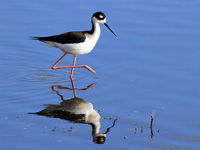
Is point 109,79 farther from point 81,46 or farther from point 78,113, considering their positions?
point 78,113

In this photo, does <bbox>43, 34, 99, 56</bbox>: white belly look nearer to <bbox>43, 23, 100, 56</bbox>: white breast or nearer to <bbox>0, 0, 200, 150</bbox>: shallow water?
<bbox>43, 23, 100, 56</bbox>: white breast

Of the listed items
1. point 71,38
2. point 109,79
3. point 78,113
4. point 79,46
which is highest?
point 71,38

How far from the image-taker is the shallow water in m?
6.88

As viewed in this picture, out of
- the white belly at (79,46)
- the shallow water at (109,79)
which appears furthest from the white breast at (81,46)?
the shallow water at (109,79)

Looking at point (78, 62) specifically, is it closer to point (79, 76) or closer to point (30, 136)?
point (79, 76)

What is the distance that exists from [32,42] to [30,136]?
16.3 feet

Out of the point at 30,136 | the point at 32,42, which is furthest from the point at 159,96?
the point at 32,42

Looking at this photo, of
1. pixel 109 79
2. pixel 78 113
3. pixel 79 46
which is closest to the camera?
pixel 78 113

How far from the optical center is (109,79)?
9398mm

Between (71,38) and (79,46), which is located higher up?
(71,38)

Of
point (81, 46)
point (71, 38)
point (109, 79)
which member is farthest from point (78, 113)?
point (71, 38)

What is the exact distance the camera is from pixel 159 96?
858cm

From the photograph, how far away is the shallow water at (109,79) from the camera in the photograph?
688 cm

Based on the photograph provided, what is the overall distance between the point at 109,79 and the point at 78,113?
1.83 meters
